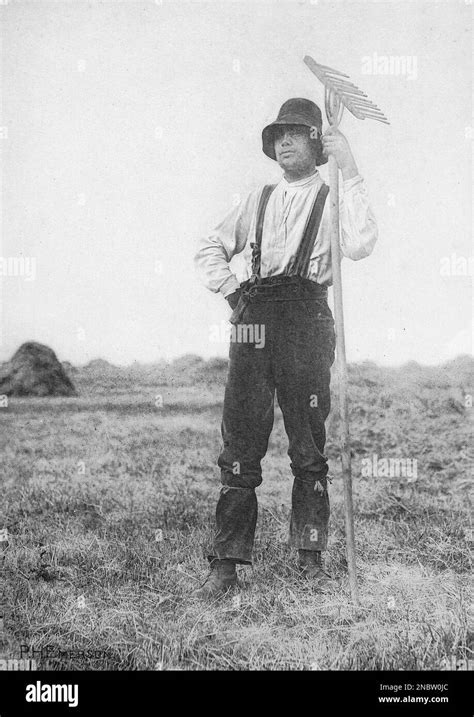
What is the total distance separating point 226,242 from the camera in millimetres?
5586

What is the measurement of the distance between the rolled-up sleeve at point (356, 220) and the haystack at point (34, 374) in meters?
2.49

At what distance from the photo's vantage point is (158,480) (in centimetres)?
632

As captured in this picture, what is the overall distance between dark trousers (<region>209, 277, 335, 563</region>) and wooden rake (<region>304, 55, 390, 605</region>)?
0.24 meters

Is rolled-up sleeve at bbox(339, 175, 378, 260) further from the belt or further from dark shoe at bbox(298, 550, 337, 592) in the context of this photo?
dark shoe at bbox(298, 550, 337, 592)

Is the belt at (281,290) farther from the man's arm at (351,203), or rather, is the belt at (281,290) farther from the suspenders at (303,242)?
the man's arm at (351,203)

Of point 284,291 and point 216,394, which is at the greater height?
point 284,291

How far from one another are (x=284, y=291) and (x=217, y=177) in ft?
4.46

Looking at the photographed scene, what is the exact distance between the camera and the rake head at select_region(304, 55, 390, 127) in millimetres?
5301

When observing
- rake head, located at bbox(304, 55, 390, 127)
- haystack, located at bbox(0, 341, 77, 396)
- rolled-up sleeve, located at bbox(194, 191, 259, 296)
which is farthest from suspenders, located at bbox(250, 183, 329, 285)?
haystack, located at bbox(0, 341, 77, 396)

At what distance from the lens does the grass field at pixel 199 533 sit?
15.9 ft

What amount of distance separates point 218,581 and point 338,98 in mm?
3176

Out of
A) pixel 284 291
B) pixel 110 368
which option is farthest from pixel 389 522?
pixel 110 368

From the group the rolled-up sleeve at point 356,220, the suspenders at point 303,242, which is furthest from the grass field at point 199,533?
the rolled-up sleeve at point 356,220
